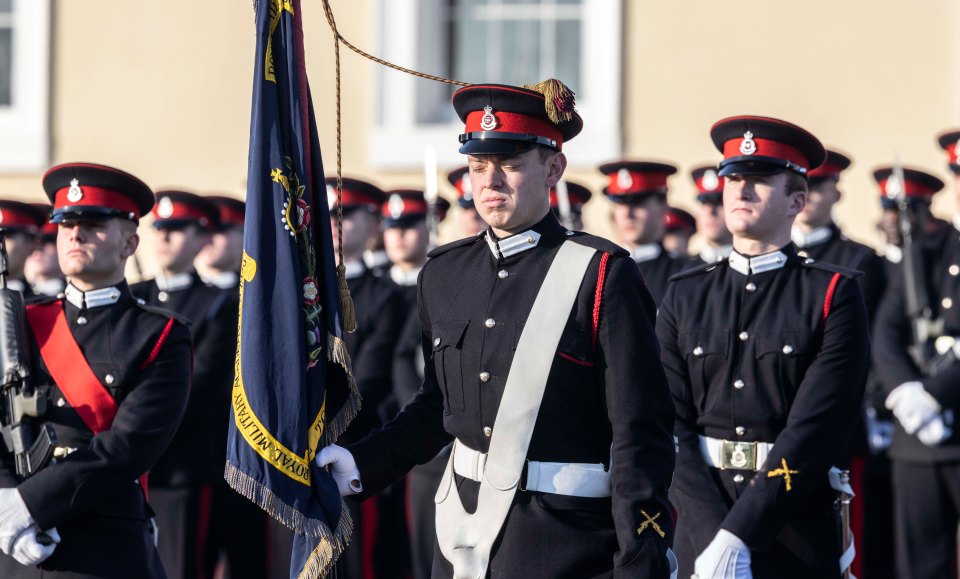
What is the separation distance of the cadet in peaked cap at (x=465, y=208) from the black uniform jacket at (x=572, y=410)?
436 cm

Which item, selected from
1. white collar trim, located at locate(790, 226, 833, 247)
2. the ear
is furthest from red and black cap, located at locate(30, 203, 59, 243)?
the ear

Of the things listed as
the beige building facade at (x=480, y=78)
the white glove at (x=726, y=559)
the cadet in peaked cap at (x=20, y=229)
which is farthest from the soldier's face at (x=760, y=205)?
the beige building facade at (x=480, y=78)

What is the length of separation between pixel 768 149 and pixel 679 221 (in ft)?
13.6

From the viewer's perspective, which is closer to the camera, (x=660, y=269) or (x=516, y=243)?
(x=516, y=243)

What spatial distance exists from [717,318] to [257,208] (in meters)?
1.93

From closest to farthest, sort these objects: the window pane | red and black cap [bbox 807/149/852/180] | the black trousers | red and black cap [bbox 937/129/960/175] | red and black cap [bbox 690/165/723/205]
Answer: the black trousers → red and black cap [bbox 937/129/960/175] → red and black cap [bbox 807/149/852/180] → red and black cap [bbox 690/165/723/205] → the window pane

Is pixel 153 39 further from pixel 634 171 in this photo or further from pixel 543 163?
pixel 543 163

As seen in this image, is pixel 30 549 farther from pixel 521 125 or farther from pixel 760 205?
pixel 760 205

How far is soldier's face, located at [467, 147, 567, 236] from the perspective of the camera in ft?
15.3

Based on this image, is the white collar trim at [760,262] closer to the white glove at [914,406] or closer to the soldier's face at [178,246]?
the white glove at [914,406]

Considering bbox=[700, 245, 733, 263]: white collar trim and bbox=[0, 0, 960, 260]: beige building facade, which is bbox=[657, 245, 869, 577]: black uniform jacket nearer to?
bbox=[700, 245, 733, 263]: white collar trim

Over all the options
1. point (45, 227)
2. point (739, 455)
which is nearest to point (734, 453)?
point (739, 455)

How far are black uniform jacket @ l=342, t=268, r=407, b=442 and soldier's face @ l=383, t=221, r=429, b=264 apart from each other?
561mm

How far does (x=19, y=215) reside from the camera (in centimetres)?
950
